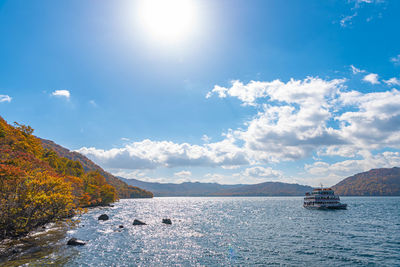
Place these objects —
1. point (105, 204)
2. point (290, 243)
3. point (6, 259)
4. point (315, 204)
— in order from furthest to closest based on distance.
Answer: point (105, 204), point (315, 204), point (290, 243), point (6, 259)

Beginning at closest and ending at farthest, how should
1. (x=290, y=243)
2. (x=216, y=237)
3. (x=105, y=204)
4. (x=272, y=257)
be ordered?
(x=272, y=257)
(x=290, y=243)
(x=216, y=237)
(x=105, y=204)

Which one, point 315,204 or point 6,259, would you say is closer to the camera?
point 6,259

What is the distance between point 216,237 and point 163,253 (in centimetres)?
1597

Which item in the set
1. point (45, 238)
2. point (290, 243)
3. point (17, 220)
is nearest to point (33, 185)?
point (17, 220)

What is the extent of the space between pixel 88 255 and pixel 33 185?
13.9 m

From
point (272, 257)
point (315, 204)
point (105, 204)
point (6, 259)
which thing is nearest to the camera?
point (6, 259)

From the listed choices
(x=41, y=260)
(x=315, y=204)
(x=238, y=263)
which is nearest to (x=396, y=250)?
(x=238, y=263)

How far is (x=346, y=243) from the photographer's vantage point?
138ft

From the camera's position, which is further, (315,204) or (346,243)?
(315,204)

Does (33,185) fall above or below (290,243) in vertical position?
above

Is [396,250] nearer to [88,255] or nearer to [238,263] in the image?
[238,263]

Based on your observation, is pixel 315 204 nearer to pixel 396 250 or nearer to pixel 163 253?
pixel 396 250

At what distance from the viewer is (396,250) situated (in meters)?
36.6

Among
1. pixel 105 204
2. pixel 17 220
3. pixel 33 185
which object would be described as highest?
pixel 33 185
